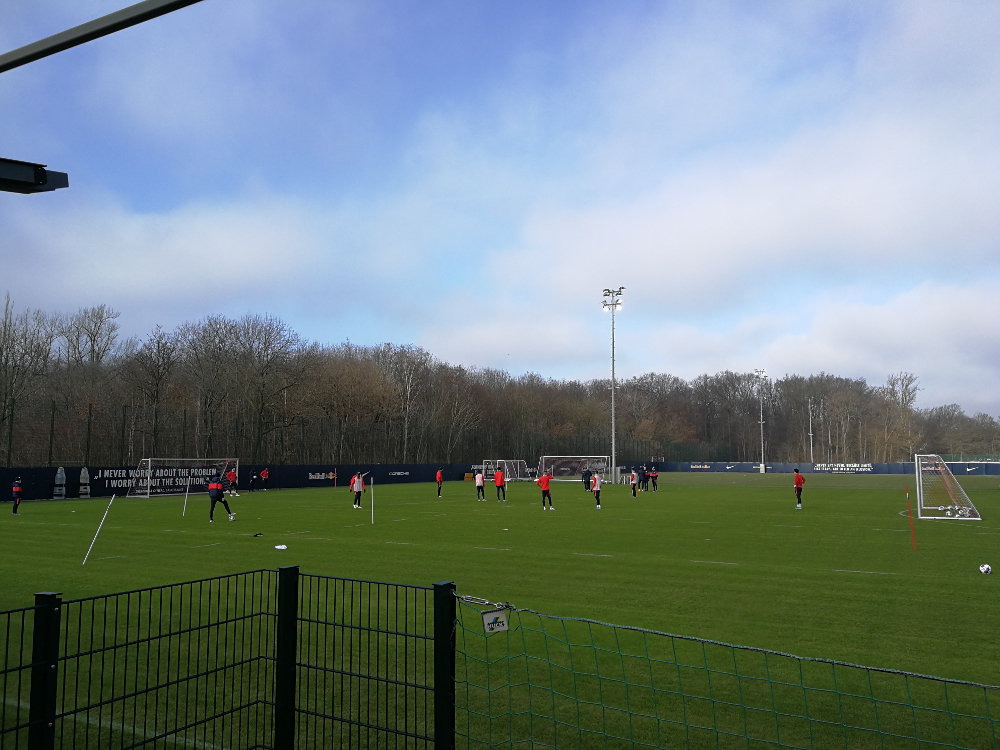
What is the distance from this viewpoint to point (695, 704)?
6.17m

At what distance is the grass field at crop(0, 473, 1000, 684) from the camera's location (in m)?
8.98

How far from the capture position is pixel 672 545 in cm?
1719

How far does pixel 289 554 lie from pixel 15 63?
12.7m

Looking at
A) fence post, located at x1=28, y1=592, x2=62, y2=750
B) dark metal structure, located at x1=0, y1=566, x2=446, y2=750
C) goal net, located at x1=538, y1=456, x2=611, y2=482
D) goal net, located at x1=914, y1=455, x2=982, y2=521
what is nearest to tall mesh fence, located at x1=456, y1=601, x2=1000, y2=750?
dark metal structure, located at x1=0, y1=566, x2=446, y2=750

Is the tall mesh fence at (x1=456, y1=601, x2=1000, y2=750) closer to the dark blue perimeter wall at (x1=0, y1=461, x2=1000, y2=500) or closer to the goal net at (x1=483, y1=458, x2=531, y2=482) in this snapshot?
the dark blue perimeter wall at (x1=0, y1=461, x2=1000, y2=500)

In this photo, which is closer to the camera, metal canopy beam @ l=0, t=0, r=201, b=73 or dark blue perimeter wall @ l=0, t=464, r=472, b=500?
metal canopy beam @ l=0, t=0, r=201, b=73

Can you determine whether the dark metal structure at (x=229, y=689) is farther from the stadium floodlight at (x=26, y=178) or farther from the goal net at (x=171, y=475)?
the goal net at (x=171, y=475)

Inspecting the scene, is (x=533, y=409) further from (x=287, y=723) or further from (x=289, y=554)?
(x=287, y=723)

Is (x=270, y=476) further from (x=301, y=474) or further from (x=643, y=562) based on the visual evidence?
(x=643, y=562)

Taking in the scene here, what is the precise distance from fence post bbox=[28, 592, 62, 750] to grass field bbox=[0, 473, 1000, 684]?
6890mm

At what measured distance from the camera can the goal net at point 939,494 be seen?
82.1 ft

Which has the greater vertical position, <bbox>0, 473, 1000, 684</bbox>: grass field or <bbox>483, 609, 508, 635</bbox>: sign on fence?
<bbox>483, 609, 508, 635</bbox>: sign on fence

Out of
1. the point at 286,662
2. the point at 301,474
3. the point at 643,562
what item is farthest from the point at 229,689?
the point at 301,474

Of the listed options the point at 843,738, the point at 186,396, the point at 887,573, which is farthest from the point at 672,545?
the point at 186,396
